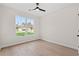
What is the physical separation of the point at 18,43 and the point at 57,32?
2.63ft

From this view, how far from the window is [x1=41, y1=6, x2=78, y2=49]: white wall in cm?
27

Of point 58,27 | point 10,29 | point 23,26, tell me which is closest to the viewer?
point 23,26

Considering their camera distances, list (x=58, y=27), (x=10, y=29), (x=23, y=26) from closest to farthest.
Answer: (x=23, y=26) < (x=10, y=29) < (x=58, y=27)

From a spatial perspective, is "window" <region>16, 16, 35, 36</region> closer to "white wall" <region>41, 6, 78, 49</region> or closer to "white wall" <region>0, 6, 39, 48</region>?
"white wall" <region>0, 6, 39, 48</region>

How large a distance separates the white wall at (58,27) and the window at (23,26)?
27cm

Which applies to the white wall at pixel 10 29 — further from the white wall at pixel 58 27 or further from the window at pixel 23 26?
the white wall at pixel 58 27

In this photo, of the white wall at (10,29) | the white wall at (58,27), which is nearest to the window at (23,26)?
the white wall at (10,29)

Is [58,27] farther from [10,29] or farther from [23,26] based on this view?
[10,29]

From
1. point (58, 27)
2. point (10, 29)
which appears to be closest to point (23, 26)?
point (10, 29)

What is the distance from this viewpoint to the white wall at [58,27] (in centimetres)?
141

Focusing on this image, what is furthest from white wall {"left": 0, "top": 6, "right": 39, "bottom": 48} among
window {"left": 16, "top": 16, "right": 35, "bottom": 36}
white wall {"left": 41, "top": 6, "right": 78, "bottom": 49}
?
white wall {"left": 41, "top": 6, "right": 78, "bottom": 49}

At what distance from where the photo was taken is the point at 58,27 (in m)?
1.52

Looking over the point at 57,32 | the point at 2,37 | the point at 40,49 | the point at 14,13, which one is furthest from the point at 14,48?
the point at 57,32

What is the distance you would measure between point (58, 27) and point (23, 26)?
0.69 m
